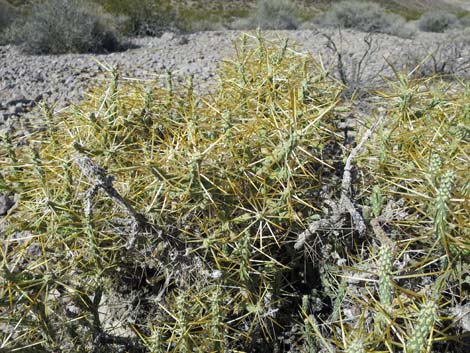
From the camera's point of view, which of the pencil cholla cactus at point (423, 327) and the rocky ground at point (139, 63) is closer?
the pencil cholla cactus at point (423, 327)

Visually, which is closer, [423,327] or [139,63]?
[423,327]

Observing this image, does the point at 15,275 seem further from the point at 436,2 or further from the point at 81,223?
the point at 436,2

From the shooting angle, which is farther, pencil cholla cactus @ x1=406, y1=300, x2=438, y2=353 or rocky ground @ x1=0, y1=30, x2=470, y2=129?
rocky ground @ x1=0, y1=30, x2=470, y2=129

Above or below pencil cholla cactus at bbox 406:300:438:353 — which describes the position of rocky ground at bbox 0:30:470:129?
below

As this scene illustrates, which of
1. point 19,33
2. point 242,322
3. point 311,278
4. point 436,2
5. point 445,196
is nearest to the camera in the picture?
point 445,196

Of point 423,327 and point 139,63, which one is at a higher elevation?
point 423,327

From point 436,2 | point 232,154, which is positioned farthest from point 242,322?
point 436,2

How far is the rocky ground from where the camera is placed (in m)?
4.18

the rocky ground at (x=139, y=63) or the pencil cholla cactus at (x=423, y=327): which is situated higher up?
the pencil cholla cactus at (x=423, y=327)

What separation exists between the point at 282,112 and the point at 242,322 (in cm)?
92

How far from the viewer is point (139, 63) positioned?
237 inches

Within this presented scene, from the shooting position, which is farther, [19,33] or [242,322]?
[19,33]

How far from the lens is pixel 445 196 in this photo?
51.3 inches

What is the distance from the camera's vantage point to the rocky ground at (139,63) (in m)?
4.18
